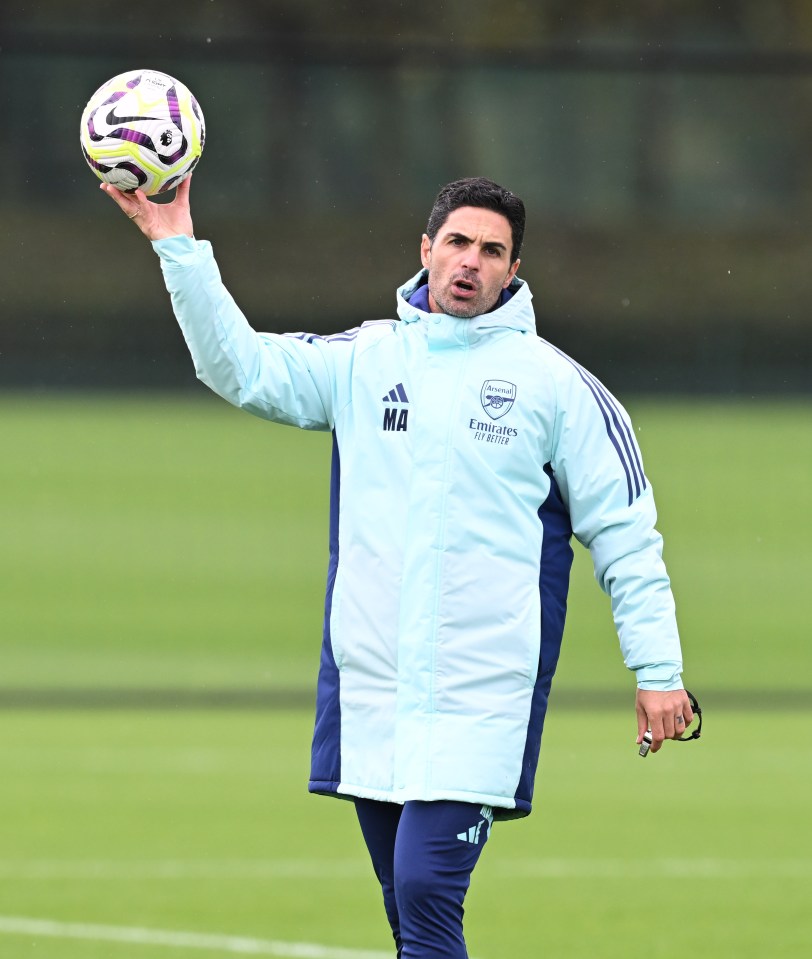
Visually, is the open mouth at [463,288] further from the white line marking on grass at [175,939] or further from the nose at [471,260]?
the white line marking on grass at [175,939]

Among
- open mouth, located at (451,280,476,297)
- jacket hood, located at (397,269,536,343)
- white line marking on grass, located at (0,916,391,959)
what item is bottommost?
white line marking on grass, located at (0,916,391,959)

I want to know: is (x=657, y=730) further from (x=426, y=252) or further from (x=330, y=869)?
(x=330, y=869)

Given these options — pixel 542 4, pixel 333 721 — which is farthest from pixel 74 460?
pixel 333 721

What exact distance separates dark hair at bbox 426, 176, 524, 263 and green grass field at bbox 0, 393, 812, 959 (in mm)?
2347

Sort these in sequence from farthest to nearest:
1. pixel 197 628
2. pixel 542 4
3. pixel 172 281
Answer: pixel 542 4 < pixel 197 628 < pixel 172 281

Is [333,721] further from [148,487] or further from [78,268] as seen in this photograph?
[148,487]

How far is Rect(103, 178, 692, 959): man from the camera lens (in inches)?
166

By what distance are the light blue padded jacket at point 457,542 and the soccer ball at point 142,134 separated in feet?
1.17

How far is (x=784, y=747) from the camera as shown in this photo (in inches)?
374

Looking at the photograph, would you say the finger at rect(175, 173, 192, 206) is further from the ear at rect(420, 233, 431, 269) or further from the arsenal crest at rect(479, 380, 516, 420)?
the arsenal crest at rect(479, 380, 516, 420)

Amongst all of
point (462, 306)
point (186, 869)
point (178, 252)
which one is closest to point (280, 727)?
point (186, 869)

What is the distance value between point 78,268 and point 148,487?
328 cm

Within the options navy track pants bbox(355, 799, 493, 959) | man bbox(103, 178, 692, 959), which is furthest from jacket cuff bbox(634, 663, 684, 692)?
navy track pants bbox(355, 799, 493, 959)

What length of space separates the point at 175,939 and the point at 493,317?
2.55 m
